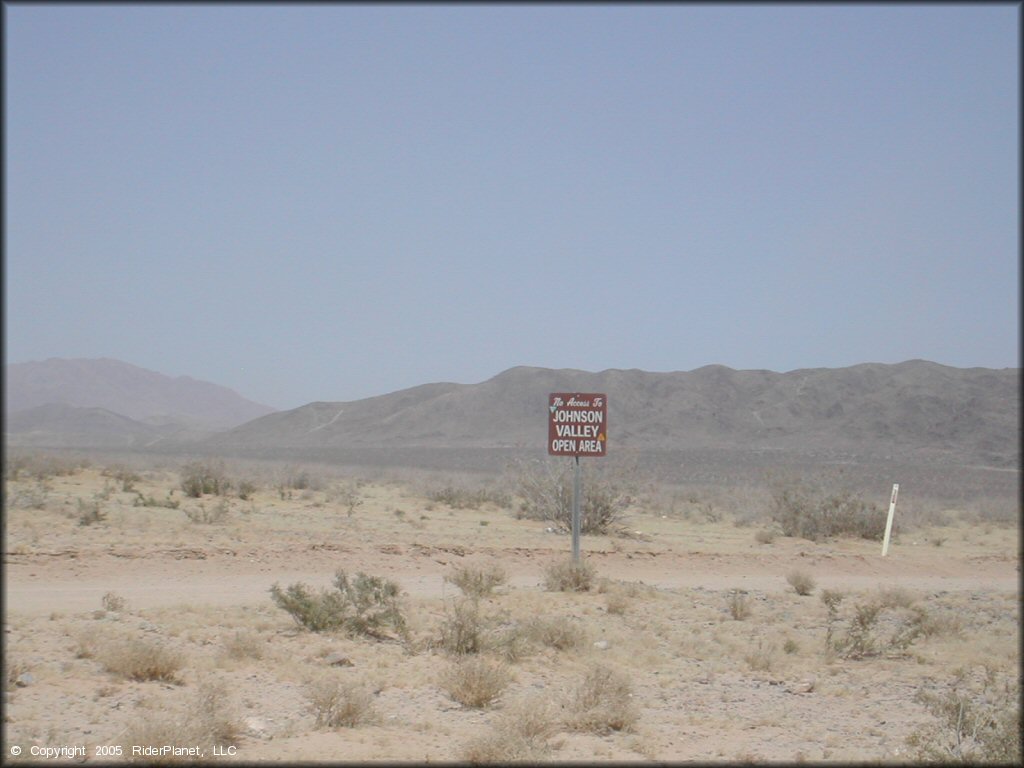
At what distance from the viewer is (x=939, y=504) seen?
44125mm

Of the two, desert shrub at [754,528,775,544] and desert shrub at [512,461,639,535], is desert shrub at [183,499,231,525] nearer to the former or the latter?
desert shrub at [512,461,639,535]

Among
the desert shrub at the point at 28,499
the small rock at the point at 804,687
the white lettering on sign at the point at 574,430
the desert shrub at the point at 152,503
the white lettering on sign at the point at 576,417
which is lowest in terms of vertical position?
the small rock at the point at 804,687

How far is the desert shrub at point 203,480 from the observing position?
3250cm

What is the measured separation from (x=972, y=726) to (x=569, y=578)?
870 centimetres

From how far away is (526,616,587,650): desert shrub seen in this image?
1338 cm

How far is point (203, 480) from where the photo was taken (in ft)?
108

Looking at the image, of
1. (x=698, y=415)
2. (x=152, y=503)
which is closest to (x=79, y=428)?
(x=698, y=415)

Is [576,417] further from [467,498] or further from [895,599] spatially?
[467,498]

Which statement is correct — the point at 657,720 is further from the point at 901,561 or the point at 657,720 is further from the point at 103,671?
the point at 901,561

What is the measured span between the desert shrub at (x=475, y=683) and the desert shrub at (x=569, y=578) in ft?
20.2

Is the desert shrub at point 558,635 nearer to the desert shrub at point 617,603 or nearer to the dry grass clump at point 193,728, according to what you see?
the desert shrub at point 617,603

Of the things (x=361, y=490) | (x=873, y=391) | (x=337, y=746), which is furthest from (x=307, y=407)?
(x=337, y=746)

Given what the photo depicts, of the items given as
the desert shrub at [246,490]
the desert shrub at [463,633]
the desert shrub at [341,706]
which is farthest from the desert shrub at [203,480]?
the desert shrub at [341,706]

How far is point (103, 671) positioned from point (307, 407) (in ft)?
380
